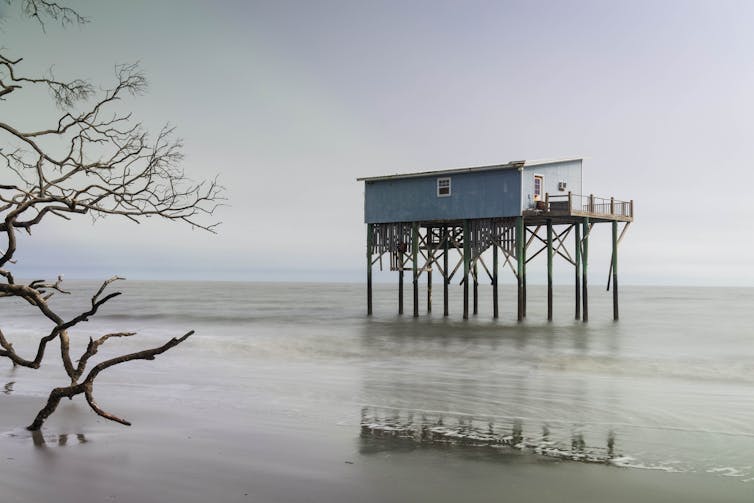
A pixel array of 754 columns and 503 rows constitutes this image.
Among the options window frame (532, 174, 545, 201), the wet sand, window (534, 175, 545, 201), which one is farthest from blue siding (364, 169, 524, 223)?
the wet sand

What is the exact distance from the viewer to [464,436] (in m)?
9.29

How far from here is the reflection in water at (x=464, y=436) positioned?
8.52 meters

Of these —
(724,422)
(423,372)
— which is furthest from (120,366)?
(724,422)

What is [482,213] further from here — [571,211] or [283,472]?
[283,472]

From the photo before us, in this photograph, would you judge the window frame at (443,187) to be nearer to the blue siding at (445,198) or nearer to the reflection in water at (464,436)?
the blue siding at (445,198)

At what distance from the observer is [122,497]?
21.2 ft

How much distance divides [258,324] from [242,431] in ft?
95.6

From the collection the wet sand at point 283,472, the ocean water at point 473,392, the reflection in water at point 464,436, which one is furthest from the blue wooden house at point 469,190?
the wet sand at point 283,472

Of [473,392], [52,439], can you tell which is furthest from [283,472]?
[473,392]

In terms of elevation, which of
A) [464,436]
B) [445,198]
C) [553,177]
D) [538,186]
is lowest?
[464,436]

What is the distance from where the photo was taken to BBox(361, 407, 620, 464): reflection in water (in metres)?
8.52

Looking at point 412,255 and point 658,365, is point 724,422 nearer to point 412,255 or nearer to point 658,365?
point 658,365

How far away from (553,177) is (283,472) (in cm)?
2682

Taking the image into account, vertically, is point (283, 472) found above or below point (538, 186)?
below
